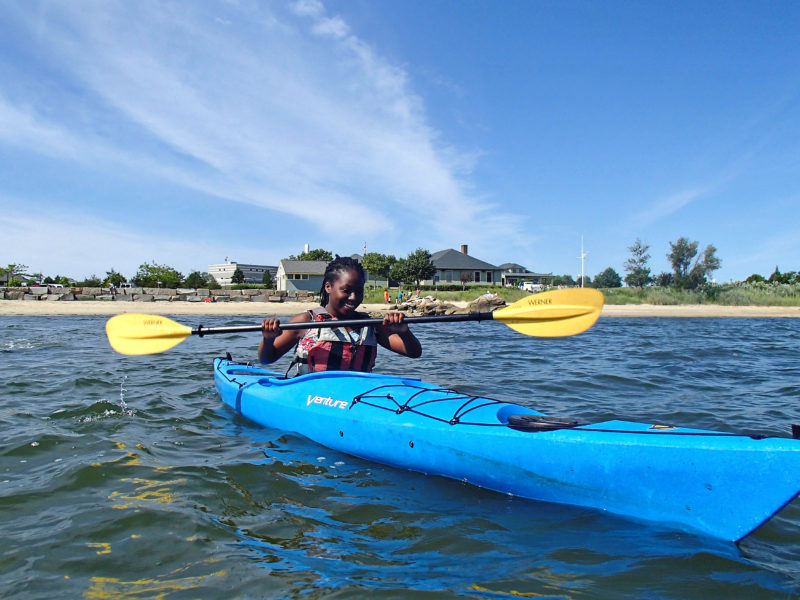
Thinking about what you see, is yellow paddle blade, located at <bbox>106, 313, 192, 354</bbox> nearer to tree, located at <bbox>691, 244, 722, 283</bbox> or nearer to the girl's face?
the girl's face

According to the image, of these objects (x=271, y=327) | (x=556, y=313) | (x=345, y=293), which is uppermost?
(x=345, y=293)

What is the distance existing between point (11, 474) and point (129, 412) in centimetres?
160

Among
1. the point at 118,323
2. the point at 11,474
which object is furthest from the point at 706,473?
the point at 118,323

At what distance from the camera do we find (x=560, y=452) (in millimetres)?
2600

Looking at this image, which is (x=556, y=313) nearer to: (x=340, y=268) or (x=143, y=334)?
(x=340, y=268)

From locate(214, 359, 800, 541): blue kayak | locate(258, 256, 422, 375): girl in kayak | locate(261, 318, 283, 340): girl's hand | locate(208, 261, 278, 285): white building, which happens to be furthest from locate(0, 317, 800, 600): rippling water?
locate(208, 261, 278, 285): white building

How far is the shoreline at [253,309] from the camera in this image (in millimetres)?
20234

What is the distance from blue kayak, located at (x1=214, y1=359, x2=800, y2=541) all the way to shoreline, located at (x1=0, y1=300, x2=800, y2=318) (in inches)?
694

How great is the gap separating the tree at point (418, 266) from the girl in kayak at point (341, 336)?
35223mm

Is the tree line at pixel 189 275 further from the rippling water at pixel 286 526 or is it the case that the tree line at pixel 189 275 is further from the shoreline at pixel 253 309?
the rippling water at pixel 286 526

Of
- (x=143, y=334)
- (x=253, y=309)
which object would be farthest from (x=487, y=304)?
(x=143, y=334)

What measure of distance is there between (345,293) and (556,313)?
1.77m

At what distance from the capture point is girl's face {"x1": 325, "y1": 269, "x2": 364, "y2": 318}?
4133mm

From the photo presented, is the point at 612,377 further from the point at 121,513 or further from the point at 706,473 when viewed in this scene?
the point at 121,513
